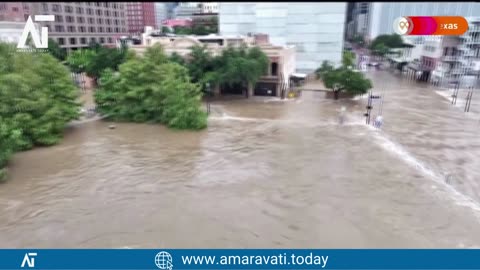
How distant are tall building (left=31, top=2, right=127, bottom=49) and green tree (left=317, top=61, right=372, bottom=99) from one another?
37773 mm

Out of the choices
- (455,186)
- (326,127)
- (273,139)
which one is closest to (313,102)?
(326,127)

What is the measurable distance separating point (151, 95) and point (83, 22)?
139ft

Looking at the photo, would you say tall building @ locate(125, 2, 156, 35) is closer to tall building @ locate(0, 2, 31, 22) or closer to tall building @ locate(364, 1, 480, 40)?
tall building @ locate(0, 2, 31, 22)

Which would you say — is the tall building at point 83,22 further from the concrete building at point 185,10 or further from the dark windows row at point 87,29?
the concrete building at point 185,10

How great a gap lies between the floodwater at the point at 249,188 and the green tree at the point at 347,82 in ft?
29.2

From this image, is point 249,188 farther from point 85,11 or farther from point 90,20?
point 90,20

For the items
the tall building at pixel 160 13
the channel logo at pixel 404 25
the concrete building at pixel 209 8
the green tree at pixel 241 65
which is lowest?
the green tree at pixel 241 65

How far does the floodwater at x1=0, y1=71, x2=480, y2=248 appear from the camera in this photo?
9.98 m

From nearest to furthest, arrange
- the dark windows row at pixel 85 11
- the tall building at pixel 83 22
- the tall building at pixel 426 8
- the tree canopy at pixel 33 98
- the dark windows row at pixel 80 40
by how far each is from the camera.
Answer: the tall building at pixel 426 8
the tree canopy at pixel 33 98
the dark windows row at pixel 85 11
the tall building at pixel 83 22
the dark windows row at pixel 80 40

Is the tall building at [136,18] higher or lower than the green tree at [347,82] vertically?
higher

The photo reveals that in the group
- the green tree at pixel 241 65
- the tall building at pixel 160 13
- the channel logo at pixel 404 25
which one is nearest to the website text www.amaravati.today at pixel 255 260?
the channel logo at pixel 404 25

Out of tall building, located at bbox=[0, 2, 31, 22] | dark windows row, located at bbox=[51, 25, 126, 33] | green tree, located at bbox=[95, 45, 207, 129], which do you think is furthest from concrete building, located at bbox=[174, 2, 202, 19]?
green tree, located at bbox=[95, 45, 207, 129]

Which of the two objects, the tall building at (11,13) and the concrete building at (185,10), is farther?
the concrete building at (185,10)

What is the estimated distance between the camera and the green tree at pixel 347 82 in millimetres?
30562
